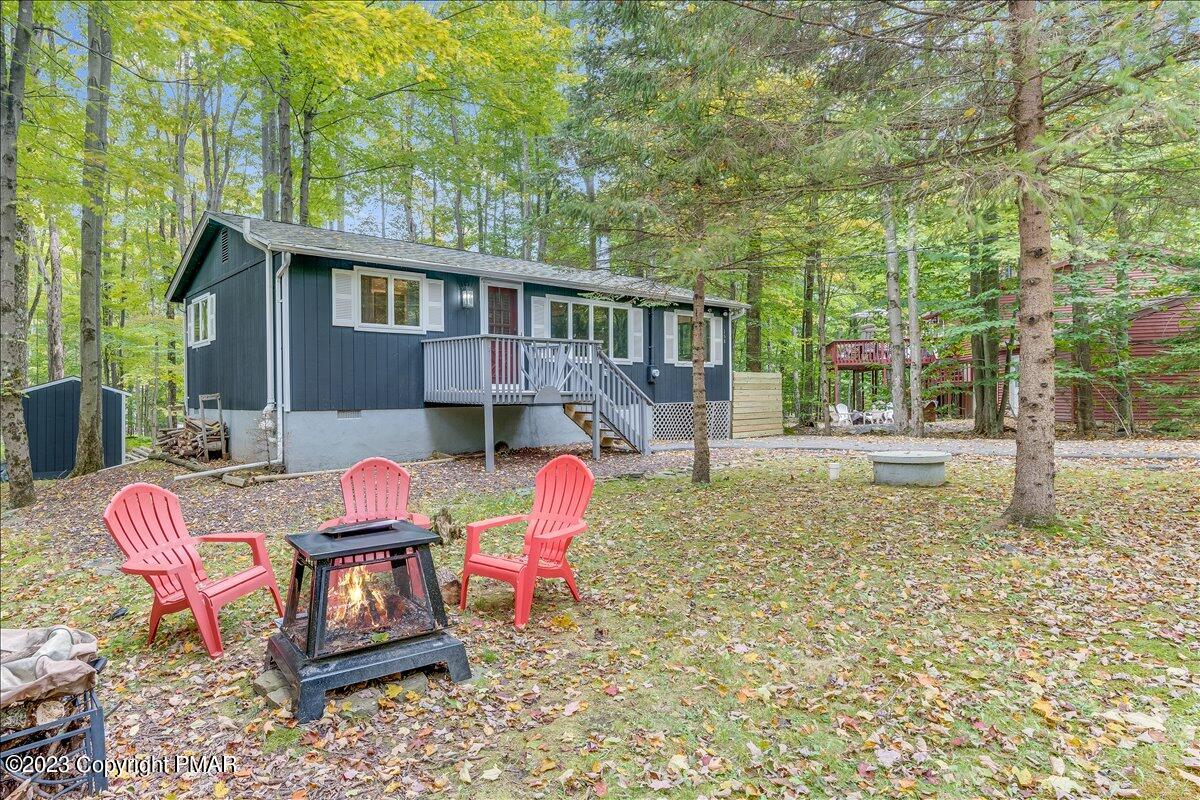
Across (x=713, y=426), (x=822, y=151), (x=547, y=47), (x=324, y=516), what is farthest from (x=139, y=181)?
(x=713, y=426)

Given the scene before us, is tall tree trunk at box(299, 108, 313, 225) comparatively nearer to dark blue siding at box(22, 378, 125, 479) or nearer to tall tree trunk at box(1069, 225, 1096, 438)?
dark blue siding at box(22, 378, 125, 479)

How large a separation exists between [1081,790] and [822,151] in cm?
462

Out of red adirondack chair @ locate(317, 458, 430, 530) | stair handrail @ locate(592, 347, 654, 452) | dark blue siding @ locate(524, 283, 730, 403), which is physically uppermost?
dark blue siding @ locate(524, 283, 730, 403)

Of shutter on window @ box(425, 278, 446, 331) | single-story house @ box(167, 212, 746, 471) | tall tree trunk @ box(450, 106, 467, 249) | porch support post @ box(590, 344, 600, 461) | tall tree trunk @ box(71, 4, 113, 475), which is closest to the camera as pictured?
tall tree trunk @ box(71, 4, 113, 475)

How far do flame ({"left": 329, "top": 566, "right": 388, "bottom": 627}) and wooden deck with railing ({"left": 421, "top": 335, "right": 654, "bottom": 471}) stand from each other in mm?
6647

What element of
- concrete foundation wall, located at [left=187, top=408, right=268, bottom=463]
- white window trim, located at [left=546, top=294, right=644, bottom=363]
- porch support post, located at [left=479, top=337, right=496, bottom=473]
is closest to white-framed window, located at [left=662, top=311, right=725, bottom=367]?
white window trim, located at [left=546, top=294, right=644, bottom=363]

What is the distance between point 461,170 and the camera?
1884 centimetres

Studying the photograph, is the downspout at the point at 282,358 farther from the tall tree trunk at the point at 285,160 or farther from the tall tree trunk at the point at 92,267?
the tall tree trunk at the point at 285,160

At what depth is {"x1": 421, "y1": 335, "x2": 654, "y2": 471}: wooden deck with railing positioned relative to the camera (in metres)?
10.1

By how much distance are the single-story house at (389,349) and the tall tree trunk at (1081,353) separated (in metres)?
9.25

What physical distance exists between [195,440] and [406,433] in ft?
16.4

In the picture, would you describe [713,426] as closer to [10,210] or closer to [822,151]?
[822,151]

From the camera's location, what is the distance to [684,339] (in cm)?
1606

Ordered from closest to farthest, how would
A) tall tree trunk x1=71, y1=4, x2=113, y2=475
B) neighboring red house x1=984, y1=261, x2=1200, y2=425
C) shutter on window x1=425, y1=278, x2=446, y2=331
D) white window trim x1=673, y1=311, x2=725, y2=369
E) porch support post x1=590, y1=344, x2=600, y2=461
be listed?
tall tree trunk x1=71, y1=4, x2=113, y2=475
porch support post x1=590, y1=344, x2=600, y2=461
shutter on window x1=425, y1=278, x2=446, y2=331
neighboring red house x1=984, y1=261, x2=1200, y2=425
white window trim x1=673, y1=311, x2=725, y2=369
